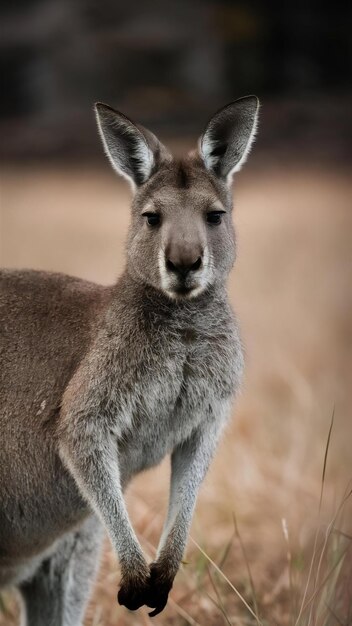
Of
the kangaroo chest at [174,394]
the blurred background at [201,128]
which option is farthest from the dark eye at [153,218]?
the blurred background at [201,128]

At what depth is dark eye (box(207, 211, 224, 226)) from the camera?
386 cm

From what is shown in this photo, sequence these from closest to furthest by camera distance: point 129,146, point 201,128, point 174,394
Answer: point 174,394, point 129,146, point 201,128

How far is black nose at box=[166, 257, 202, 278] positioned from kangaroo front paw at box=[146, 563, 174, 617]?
1.02 metres

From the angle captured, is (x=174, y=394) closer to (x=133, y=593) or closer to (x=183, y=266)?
(x=183, y=266)

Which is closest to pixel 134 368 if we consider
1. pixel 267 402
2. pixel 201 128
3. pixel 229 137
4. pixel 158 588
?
pixel 158 588

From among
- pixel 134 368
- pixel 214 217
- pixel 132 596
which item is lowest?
pixel 132 596

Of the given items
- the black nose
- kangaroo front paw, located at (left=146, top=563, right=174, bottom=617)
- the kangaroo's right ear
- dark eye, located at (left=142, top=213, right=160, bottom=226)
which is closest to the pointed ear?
the kangaroo's right ear

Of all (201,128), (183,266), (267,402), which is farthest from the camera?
(201,128)

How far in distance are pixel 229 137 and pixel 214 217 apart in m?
0.34

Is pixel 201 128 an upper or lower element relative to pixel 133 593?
upper

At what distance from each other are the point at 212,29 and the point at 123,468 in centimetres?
949

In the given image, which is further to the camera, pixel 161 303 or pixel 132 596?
pixel 161 303

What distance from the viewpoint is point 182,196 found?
383 cm

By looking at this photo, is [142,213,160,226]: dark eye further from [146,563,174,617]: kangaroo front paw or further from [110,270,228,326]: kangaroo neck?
[146,563,174,617]: kangaroo front paw
